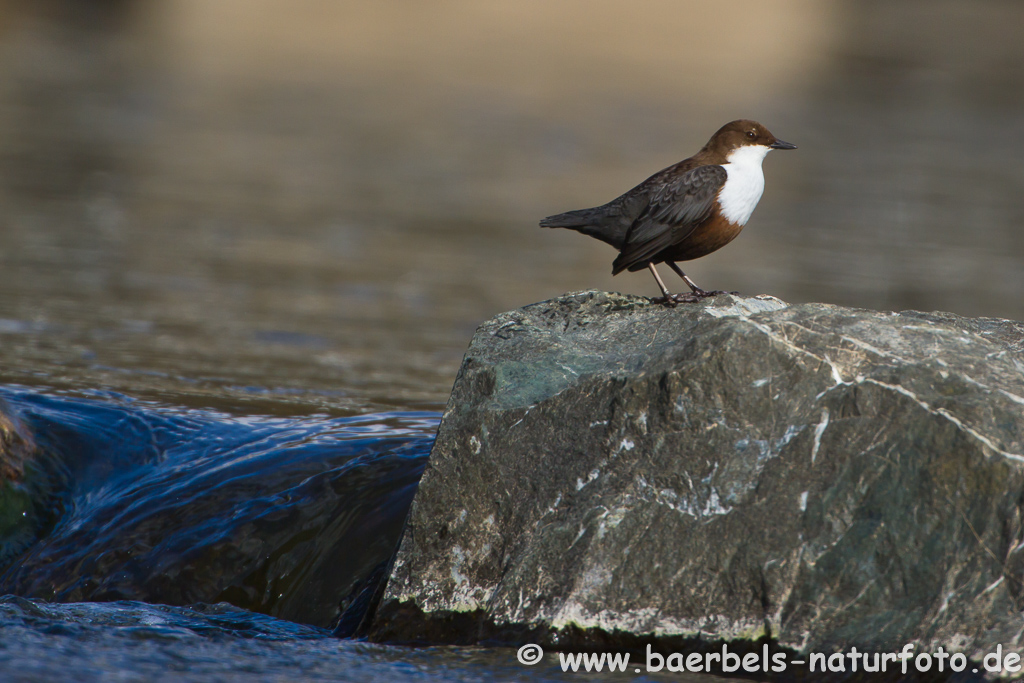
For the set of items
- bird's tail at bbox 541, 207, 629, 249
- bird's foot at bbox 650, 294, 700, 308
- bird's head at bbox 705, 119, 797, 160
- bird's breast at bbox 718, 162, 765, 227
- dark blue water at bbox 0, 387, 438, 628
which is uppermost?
bird's head at bbox 705, 119, 797, 160

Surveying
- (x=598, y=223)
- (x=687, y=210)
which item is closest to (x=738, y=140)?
(x=687, y=210)

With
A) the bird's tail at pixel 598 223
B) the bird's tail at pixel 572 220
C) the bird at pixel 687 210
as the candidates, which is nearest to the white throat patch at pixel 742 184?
the bird at pixel 687 210

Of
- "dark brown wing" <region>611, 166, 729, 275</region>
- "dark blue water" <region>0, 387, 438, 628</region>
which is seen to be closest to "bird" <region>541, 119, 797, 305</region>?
"dark brown wing" <region>611, 166, 729, 275</region>

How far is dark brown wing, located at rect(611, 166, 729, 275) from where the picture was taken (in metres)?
3.94

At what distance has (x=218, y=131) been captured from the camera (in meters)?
15.7

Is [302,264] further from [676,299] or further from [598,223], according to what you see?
[676,299]

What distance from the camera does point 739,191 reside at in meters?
4.02

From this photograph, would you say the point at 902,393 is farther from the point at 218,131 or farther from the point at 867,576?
the point at 218,131

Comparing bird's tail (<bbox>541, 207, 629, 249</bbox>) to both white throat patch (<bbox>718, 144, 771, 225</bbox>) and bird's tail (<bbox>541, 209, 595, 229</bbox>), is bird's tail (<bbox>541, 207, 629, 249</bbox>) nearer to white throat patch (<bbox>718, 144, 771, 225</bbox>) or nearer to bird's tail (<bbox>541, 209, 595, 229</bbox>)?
bird's tail (<bbox>541, 209, 595, 229</bbox>)

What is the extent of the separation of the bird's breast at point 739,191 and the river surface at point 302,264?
155 centimetres

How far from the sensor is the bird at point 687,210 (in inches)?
155

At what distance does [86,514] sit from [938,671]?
123 inches

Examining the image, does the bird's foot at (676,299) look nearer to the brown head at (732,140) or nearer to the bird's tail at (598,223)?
the bird's tail at (598,223)

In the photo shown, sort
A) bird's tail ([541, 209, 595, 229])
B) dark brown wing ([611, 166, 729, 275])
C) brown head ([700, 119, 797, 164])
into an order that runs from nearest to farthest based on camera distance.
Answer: dark brown wing ([611, 166, 729, 275]) → bird's tail ([541, 209, 595, 229]) → brown head ([700, 119, 797, 164])
